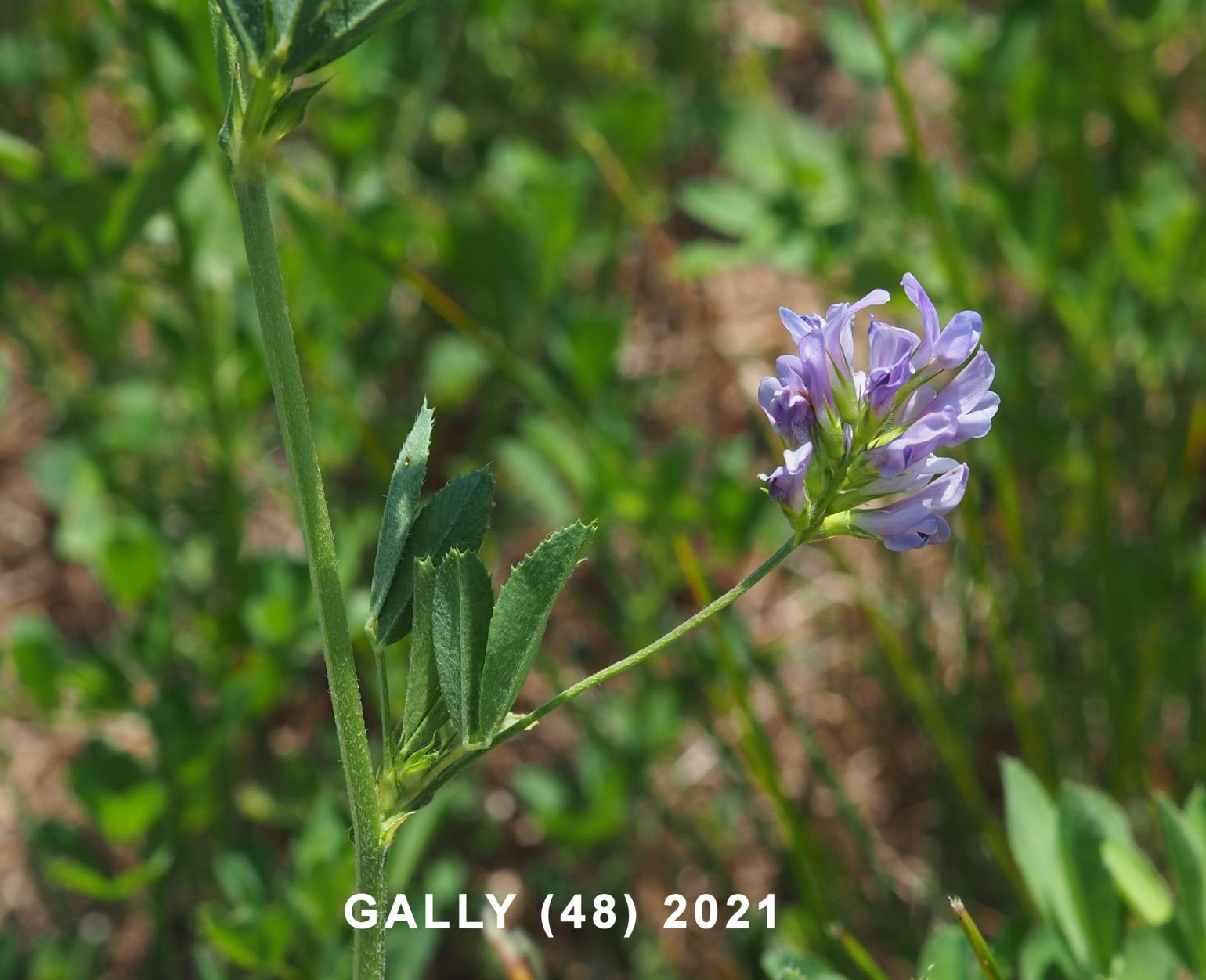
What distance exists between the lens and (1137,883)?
120cm

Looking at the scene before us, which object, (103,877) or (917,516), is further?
(103,877)

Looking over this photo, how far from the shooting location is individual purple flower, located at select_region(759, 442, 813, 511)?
0.92m

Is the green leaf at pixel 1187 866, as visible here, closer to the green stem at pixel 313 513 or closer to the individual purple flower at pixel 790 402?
the individual purple flower at pixel 790 402

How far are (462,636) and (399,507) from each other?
100 mm

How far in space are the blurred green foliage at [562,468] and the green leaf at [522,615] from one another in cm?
52

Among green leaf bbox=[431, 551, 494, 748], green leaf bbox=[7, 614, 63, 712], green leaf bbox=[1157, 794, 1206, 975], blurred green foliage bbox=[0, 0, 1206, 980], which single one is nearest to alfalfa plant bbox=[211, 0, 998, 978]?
green leaf bbox=[431, 551, 494, 748]

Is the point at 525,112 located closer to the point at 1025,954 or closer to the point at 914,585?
the point at 914,585

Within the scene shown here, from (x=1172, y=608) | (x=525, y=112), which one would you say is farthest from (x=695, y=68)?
(x=1172, y=608)

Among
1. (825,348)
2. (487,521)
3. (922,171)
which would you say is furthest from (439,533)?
(922,171)

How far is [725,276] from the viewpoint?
3158 millimetres

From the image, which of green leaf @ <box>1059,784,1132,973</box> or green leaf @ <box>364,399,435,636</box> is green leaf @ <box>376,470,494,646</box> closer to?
green leaf @ <box>364,399,435,636</box>

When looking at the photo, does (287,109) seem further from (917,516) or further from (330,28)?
(917,516)

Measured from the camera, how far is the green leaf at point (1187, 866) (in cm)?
116

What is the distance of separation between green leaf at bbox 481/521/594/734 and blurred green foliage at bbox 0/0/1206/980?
52 centimetres
